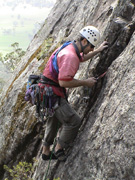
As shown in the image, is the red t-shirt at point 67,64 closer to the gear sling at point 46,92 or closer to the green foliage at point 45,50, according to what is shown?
the gear sling at point 46,92

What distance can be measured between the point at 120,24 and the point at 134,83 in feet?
7.02

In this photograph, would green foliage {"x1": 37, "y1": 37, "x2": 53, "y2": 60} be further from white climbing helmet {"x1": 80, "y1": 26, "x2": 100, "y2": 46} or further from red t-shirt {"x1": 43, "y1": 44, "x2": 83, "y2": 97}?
red t-shirt {"x1": 43, "y1": 44, "x2": 83, "y2": 97}

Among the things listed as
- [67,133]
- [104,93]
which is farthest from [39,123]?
[104,93]

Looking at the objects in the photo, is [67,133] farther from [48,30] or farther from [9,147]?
[48,30]

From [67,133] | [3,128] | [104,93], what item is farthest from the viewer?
[3,128]

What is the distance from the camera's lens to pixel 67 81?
4695 millimetres

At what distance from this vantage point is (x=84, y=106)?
614cm

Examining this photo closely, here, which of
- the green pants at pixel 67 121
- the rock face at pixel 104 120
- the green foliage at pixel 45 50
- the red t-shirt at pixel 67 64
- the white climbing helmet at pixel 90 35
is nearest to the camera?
the rock face at pixel 104 120

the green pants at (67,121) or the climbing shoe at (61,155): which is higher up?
the green pants at (67,121)

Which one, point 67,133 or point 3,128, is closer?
point 67,133

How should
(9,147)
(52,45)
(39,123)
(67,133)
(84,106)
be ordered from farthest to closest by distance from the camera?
(52,45), (9,147), (39,123), (84,106), (67,133)

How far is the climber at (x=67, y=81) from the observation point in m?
4.64

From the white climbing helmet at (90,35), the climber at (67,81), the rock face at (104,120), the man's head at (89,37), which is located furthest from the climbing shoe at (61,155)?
the white climbing helmet at (90,35)

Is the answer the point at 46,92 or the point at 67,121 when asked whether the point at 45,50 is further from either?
the point at 67,121
